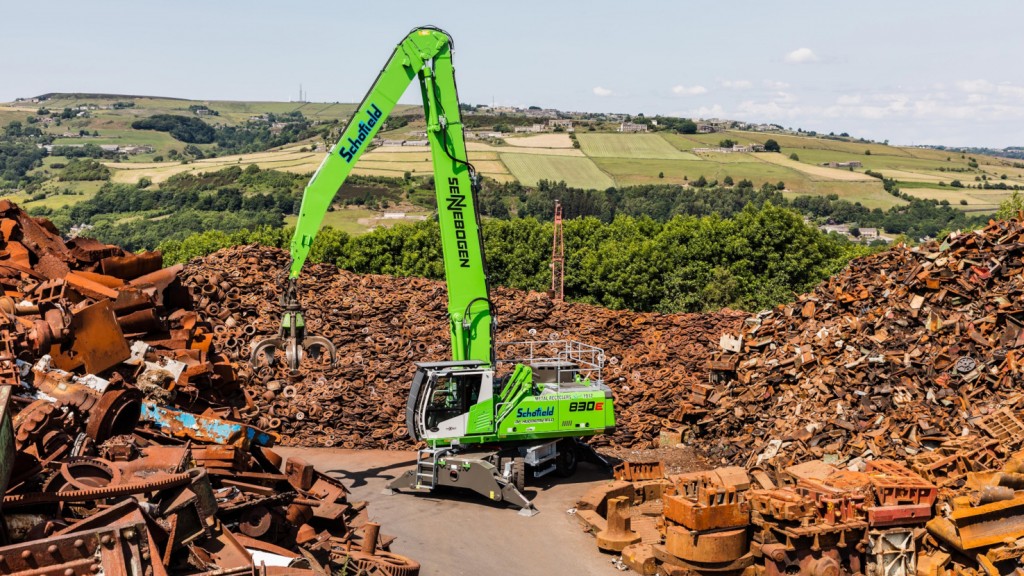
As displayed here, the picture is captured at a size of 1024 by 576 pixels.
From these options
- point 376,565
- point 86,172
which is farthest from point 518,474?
point 86,172

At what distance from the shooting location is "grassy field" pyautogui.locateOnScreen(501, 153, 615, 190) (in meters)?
124

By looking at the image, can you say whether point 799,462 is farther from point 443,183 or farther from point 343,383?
point 343,383

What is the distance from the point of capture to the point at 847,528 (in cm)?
1415

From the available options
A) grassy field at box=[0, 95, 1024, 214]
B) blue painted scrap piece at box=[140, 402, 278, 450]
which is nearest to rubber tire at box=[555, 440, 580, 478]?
blue painted scrap piece at box=[140, 402, 278, 450]

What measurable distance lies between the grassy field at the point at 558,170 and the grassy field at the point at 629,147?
8643mm

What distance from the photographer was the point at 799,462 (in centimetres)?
1912

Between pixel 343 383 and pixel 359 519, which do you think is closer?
pixel 359 519

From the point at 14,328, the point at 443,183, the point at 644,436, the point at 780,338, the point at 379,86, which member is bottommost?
the point at 644,436

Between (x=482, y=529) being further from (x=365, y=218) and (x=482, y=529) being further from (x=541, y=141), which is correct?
(x=541, y=141)

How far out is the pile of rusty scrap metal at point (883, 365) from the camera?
60.5ft

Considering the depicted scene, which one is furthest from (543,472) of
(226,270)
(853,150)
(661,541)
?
(853,150)

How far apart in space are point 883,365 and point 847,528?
7243 mm

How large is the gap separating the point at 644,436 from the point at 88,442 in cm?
1518

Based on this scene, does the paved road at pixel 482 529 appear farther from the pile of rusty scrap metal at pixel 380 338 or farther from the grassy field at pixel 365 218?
the grassy field at pixel 365 218
